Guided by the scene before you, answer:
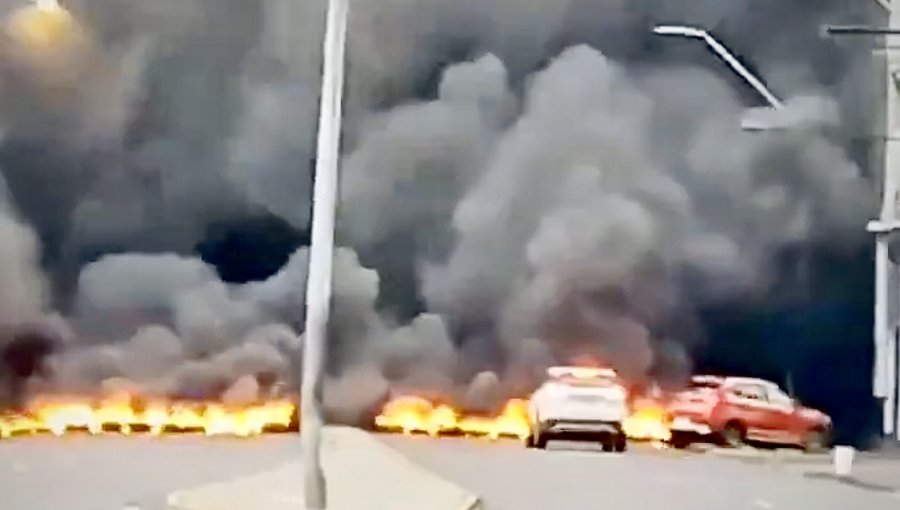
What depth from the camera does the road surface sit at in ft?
9.04

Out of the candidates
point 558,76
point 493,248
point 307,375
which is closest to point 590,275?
point 493,248

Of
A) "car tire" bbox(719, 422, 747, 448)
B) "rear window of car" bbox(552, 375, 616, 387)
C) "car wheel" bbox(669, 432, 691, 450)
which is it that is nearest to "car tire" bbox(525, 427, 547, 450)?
"rear window of car" bbox(552, 375, 616, 387)

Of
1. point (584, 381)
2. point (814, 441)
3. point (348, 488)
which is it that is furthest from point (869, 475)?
point (348, 488)

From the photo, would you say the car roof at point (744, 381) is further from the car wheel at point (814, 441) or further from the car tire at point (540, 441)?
the car tire at point (540, 441)

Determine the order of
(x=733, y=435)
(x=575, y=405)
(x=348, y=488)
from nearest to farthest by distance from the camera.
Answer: (x=348, y=488) < (x=575, y=405) < (x=733, y=435)

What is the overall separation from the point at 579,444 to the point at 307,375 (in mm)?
596

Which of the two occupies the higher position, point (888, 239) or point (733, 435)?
point (888, 239)

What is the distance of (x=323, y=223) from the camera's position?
9.36 feet

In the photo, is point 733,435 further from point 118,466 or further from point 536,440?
point 118,466

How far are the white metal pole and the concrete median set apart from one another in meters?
0.07

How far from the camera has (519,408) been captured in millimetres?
2848

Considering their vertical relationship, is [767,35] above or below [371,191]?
above

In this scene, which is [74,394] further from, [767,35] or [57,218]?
[767,35]

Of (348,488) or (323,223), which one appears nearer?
(348,488)
